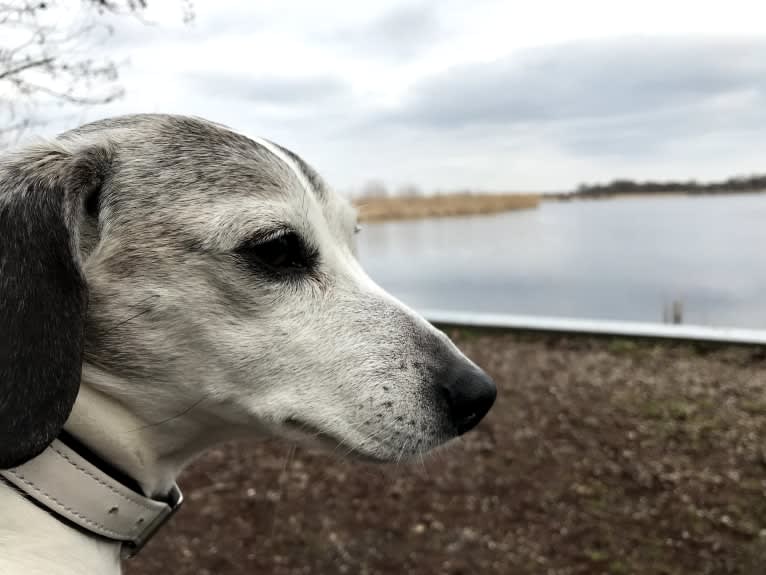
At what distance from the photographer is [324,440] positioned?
1982mm

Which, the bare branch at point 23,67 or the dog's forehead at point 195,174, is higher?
the bare branch at point 23,67

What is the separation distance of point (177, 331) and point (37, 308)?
0.38 metres

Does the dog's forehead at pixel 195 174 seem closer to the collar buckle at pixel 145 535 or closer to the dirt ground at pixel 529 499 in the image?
the collar buckle at pixel 145 535

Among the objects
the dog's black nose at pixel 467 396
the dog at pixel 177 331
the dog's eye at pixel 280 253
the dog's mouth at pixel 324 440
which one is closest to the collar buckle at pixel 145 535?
the dog at pixel 177 331

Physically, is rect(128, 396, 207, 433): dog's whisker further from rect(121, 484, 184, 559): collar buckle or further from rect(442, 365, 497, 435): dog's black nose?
rect(442, 365, 497, 435): dog's black nose

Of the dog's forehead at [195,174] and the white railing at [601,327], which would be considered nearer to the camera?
the dog's forehead at [195,174]

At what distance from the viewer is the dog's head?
1.87 metres

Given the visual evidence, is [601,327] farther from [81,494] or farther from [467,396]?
[81,494]

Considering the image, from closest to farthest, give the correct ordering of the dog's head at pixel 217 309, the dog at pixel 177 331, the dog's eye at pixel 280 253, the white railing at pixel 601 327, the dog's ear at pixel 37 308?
the dog's ear at pixel 37 308 < the dog at pixel 177 331 < the dog's head at pixel 217 309 < the dog's eye at pixel 280 253 < the white railing at pixel 601 327

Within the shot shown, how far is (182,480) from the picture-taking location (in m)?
5.65

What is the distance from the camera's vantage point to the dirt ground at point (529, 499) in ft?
14.1

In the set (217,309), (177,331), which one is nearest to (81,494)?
(177,331)

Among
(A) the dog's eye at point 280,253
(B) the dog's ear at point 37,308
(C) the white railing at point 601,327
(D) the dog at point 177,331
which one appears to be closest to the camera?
(B) the dog's ear at point 37,308

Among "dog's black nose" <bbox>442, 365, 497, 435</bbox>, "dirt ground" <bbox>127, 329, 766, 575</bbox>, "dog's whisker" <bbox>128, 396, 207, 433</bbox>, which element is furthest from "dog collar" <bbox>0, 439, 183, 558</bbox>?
"dirt ground" <bbox>127, 329, 766, 575</bbox>
